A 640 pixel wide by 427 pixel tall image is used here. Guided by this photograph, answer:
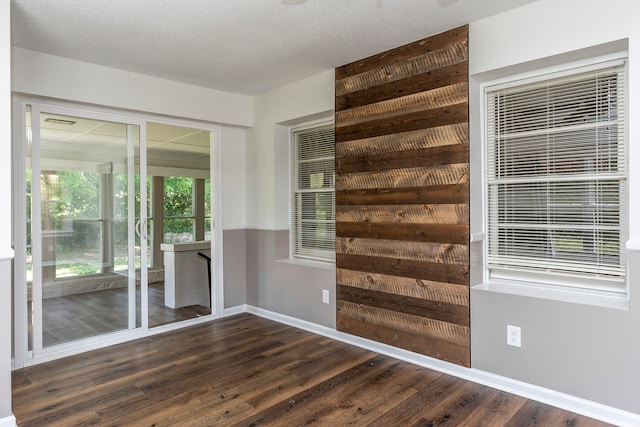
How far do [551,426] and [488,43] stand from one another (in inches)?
92.1

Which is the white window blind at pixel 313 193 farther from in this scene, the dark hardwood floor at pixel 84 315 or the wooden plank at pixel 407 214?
the dark hardwood floor at pixel 84 315

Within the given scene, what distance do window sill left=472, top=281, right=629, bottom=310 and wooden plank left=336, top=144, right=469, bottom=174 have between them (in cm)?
89

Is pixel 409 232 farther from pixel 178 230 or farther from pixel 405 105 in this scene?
pixel 178 230

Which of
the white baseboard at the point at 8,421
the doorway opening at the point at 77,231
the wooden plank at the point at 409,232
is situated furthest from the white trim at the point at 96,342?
the wooden plank at the point at 409,232

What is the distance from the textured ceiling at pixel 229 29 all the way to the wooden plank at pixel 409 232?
1390 mm

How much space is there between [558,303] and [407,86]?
1809 mm

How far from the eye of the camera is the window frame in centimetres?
230

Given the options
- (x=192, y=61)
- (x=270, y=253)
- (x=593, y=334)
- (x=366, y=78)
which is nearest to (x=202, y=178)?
(x=270, y=253)

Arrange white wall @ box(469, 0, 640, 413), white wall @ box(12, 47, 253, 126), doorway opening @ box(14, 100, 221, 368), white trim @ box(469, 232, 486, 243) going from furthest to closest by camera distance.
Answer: doorway opening @ box(14, 100, 221, 368) < white wall @ box(12, 47, 253, 126) < white trim @ box(469, 232, 486, 243) < white wall @ box(469, 0, 640, 413)

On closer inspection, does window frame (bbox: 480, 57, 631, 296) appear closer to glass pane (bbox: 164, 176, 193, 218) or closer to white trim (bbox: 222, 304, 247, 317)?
white trim (bbox: 222, 304, 247, 317)

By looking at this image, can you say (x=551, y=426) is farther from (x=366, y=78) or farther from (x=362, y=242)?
(x=366, y=78)

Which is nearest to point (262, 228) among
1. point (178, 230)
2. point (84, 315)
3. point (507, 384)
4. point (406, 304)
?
point (84, 315)

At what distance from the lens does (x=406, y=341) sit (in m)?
3.09

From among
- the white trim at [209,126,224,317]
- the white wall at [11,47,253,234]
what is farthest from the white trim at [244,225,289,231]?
the white trim at [209,126,224,317]
